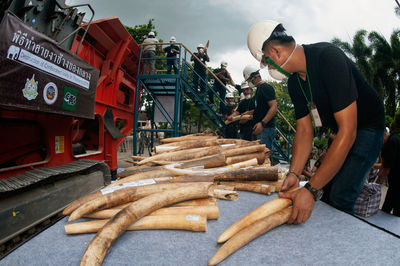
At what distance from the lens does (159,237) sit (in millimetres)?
1206

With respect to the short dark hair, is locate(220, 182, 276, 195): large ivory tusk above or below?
below

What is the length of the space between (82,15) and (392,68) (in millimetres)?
34751

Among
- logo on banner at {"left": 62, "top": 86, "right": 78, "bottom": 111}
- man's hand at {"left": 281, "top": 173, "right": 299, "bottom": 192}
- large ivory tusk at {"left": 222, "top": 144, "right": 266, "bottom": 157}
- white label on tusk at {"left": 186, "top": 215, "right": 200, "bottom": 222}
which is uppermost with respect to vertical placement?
logo on banner at {"left": 62, "top": 86, "right": 78, "bottom": 111}

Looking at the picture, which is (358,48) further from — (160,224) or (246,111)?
(160,224)

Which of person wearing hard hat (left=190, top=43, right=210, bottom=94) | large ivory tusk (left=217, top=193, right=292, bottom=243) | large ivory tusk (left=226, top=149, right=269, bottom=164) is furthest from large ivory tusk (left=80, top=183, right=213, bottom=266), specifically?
person wearing hard hat (left=190, top=43, right=210, bottom=94)

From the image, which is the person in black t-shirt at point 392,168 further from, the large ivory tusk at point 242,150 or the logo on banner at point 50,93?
the logo on banner at point 50,93

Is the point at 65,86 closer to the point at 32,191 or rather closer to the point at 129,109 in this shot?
the point at 32,191

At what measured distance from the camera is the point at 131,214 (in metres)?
1.22

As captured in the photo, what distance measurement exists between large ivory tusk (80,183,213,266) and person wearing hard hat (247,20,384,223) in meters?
0.62

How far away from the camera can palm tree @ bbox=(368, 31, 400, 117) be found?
26.0 metres

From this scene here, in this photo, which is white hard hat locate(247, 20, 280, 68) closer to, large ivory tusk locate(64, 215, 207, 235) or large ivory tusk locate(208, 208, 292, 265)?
large ivory tusk locate(208, 208, 292, 265)

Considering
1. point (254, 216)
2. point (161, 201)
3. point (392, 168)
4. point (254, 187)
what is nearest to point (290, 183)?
point (254, 187)

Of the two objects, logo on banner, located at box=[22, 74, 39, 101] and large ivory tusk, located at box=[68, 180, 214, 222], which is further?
logo on banner, located at box=[22, 74, 39, 101]

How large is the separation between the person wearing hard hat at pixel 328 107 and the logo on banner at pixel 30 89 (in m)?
2.67
